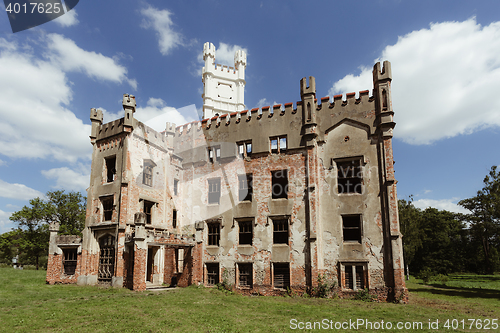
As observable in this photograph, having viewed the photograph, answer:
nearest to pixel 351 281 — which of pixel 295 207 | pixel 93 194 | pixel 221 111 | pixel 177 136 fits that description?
pixel 295 207

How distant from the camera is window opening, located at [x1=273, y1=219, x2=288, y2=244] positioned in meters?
19.7

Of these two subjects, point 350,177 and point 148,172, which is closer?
point 350,177

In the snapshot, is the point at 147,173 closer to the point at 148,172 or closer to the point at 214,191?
the point at 148,172

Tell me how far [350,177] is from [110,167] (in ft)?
55.2

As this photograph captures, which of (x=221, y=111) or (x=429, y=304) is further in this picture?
(x=221, y=111)

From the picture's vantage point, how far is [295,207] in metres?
19.7

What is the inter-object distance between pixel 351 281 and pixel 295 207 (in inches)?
213

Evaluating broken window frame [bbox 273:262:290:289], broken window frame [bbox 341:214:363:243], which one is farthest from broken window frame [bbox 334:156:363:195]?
broken window frame [bbox 273:262:290:289]

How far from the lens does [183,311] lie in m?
13.1

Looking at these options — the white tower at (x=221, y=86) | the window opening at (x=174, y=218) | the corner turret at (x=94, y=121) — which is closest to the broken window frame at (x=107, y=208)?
the window opening at (x=174, y=218)

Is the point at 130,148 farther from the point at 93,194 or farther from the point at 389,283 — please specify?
the point at 389,283

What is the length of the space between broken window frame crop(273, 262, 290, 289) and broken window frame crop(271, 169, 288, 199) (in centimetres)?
A: 436

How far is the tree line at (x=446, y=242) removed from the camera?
35719 millimetres

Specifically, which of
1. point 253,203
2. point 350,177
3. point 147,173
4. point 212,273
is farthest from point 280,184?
point 147,173
